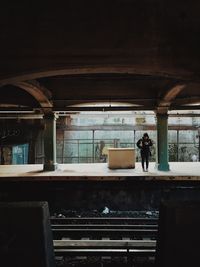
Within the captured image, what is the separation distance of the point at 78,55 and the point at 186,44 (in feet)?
5.93

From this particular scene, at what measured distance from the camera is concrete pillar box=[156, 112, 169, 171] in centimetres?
1222

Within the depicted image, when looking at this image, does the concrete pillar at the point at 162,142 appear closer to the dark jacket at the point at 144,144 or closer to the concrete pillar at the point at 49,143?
the dark jacket at the point at 144,144

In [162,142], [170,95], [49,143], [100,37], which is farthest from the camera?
[49,143]

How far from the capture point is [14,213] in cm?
307

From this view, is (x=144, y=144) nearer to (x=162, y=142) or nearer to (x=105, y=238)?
(x=162, y=142)

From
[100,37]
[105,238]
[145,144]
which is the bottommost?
[105,238]

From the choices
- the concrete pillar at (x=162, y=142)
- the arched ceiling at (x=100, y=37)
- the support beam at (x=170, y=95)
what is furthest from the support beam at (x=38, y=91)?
the concrete pillar at (x=162, y=142)

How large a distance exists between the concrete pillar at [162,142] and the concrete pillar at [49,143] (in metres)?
4.59

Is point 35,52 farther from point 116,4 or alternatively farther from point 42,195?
point 42,195

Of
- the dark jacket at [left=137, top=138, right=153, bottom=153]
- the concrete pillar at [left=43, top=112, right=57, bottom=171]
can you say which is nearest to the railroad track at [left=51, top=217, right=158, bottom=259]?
the dark jacket at [left=137, top=138, right=153, bottom=153]

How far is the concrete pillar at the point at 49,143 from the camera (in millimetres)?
12359

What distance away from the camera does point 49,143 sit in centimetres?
1251

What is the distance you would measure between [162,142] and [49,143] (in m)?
4.99

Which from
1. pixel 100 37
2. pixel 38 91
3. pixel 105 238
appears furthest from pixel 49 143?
pixel 100 37
